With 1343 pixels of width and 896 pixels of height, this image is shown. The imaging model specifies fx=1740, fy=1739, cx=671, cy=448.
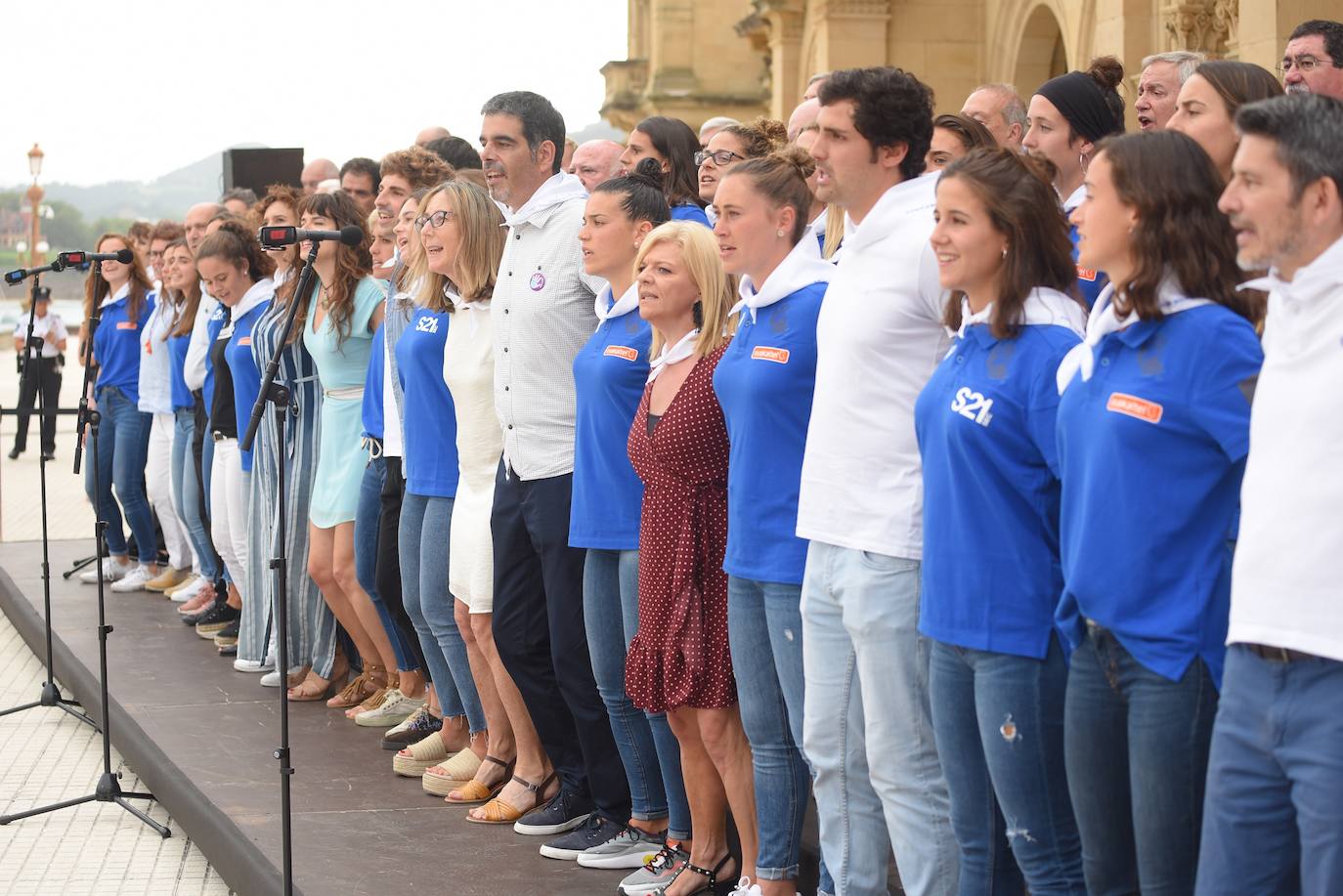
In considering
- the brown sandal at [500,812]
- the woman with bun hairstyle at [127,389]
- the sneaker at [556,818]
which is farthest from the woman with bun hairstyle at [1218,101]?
the woman with bun hairstyle at [127,389]

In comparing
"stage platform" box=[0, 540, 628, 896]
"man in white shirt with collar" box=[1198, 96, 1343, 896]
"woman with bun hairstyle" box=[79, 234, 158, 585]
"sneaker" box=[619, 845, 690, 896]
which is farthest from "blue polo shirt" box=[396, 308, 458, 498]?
"woman with bun hairstyle" box=[79, 234, 158, 585]

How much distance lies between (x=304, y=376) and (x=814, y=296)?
3675 millimetres

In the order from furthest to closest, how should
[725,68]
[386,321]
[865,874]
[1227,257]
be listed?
1. [725,68]
2. [386,321]
3. [865,874]
4. [1227,257]

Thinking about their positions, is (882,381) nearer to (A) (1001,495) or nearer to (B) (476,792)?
(A) (1001,495)

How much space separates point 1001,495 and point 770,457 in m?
0.84

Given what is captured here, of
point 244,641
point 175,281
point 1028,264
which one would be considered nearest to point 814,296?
point 1028,264

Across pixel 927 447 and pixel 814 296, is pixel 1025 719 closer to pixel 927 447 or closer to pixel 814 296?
pixel 927 447

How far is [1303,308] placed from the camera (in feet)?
8.80

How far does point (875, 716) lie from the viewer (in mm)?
3693

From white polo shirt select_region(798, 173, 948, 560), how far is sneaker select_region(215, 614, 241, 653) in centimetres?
514

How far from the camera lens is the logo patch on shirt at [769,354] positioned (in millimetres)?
4047

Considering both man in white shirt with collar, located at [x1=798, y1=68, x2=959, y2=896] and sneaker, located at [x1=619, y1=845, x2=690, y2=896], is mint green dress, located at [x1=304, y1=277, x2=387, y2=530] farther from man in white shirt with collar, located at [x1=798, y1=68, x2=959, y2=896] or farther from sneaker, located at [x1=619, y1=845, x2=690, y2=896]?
man in white shirt with collar, located at [x1=798, y1=68, x2=959, y2=896]

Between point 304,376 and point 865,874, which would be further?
point 304,376

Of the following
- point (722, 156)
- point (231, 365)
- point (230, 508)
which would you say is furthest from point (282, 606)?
point (230, 508)
